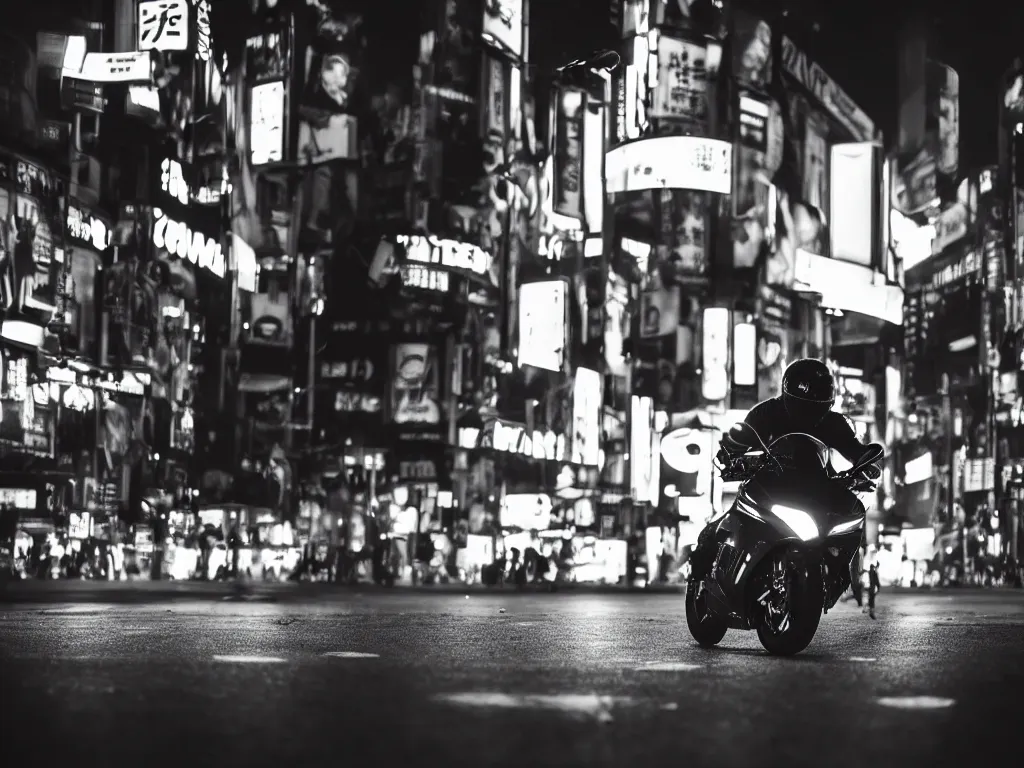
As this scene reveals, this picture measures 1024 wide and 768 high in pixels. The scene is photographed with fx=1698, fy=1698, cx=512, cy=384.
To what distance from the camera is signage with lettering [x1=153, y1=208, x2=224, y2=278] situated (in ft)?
192

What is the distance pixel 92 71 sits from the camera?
5197 cm

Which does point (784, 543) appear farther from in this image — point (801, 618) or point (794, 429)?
point (794, 429)

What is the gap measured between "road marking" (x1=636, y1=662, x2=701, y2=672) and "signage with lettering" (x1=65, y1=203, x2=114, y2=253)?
46.0 m

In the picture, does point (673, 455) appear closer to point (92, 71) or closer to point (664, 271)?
point (664, 271)

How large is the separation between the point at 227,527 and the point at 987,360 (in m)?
55.7

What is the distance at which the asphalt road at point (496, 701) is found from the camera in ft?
16.5

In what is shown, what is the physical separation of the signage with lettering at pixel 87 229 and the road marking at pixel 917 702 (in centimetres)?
4811

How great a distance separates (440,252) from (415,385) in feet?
21.6

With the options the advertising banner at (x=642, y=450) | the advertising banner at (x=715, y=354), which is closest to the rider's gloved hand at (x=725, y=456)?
the advertising banner at (x=715, y=354)

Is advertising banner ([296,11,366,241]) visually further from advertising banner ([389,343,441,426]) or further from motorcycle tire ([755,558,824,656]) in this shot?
motorcycle tire ([755,558,824,656])

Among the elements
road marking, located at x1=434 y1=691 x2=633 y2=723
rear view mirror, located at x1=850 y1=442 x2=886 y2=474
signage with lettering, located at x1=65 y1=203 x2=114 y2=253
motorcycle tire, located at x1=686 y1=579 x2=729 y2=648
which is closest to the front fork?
rear view mirror, located at x1=850 y1=442 x2=886 y2=474

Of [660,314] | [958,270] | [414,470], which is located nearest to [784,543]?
[414,470]

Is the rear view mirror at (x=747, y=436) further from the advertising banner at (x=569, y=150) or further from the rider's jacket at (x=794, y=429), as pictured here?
the advertising banner at (x=569, y=150)

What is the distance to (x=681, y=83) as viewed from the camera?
260 feet
